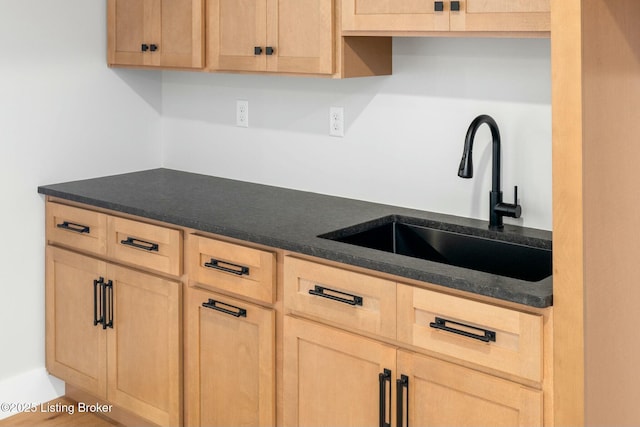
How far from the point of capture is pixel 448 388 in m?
2.11

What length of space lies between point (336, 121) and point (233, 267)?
725 millimetres

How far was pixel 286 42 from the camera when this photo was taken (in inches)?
107

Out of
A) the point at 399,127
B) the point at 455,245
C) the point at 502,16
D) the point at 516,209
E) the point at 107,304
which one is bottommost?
the point at 107,304

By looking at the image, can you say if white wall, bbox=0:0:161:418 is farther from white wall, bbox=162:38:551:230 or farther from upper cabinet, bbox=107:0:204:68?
white wall, bbox=162:38:551:230

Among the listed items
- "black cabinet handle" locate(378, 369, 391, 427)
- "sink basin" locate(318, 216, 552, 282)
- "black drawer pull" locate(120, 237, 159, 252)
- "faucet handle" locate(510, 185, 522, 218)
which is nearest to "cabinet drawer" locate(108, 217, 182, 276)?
"black drawer pull" locate(120, 237, 159, 252)

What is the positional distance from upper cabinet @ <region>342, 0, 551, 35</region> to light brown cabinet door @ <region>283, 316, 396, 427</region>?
2.93ft

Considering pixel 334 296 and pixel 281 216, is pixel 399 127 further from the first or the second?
pixel 334 296

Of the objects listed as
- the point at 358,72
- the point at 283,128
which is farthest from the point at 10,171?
the point at 358,72

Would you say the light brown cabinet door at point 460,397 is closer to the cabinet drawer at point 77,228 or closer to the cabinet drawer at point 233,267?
the cabinet drawer at point 233,267

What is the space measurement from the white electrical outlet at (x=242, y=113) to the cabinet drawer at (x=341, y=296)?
1.03 metres

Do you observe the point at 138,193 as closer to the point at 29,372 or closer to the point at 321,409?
the point at 29,372

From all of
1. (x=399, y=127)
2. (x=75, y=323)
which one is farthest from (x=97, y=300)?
(x=399, y=127)

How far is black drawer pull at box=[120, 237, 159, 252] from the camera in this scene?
2.82 meters

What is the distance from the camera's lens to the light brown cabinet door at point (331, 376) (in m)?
2.25
